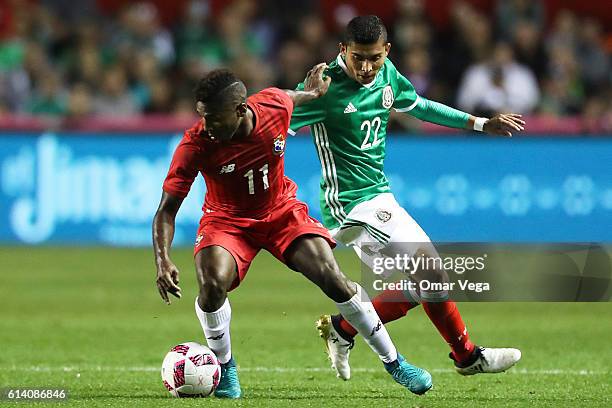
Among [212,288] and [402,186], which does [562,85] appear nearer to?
[402,186]

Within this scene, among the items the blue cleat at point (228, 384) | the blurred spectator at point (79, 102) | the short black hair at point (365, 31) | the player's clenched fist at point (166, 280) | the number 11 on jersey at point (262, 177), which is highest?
the short black hair at point (365, 31)

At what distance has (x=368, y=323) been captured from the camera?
7289 millimetres

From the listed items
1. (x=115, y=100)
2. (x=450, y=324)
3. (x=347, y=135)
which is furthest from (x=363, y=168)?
(x=115, y=100)

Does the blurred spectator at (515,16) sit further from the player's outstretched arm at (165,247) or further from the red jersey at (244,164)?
the player's outstretched arm at (165,247)

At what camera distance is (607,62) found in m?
17.9

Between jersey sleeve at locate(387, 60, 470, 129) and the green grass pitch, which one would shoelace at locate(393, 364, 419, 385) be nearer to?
the green grass pitch

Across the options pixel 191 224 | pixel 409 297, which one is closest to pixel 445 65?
pixel 191 224

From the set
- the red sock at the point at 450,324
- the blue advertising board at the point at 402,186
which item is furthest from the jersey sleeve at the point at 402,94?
the blue advertising board at the point at 402,186

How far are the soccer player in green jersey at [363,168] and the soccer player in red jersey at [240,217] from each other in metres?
0.50

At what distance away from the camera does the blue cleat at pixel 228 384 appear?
24.1 feet

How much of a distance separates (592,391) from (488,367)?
2.09 feet

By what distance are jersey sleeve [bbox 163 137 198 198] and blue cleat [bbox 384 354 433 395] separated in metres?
1.56

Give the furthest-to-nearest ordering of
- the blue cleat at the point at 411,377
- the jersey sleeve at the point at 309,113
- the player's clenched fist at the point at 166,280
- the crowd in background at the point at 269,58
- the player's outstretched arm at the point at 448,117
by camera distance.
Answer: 1. the crowd in background at the point at 269,58
2. the player's outstretched arm at the point at 448,117
3. the jersey sleeve at the point at 309,113
4. the blue cleat at the point at 411,377
5. the player's clenched fist at the point at 166,280

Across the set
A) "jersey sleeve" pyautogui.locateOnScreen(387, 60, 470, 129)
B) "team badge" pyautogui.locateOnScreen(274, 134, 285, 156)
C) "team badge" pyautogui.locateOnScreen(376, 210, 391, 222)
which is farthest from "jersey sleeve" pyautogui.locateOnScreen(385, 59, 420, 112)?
"team badge" pyautogui.locateOnScreen(274, 134, 285, 156)
